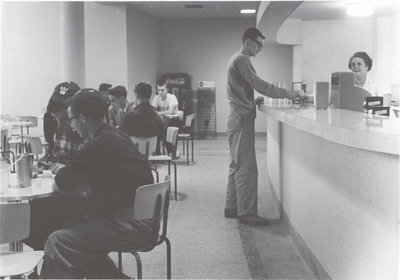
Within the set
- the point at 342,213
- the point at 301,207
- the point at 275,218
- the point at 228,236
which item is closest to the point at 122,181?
the point at 342,213

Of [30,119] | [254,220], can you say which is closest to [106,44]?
[30,119]

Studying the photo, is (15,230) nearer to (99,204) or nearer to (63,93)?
(99,204)

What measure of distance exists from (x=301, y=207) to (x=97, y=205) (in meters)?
1.89

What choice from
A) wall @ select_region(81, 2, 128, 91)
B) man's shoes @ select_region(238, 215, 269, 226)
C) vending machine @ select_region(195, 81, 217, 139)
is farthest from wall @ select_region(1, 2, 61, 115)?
man's shoes @ select_region(238, 215, 269, 226)

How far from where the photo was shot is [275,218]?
16.7ft

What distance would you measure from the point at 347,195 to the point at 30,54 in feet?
33.5

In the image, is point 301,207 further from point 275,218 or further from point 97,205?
point 97,205

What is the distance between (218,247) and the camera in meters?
4.17

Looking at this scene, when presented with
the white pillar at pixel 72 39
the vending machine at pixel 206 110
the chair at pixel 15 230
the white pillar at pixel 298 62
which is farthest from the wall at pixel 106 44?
the chair at pixel 15 230

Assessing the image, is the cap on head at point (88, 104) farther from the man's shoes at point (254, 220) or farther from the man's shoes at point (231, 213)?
the man's shoes at point (231, 213)

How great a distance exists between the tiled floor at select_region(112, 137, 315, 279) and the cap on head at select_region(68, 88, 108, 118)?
4.43ft

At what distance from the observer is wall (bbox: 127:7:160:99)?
10.9 metres

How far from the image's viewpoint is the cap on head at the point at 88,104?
2723 mm

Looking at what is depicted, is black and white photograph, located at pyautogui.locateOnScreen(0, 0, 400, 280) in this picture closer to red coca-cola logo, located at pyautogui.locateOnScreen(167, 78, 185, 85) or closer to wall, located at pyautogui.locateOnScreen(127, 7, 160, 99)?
wall, located at pyautogui.locateOnScreen(127, 7, 160, 99)
